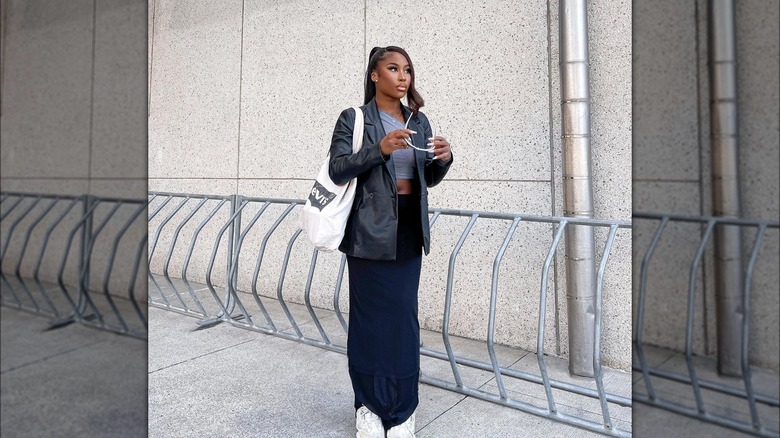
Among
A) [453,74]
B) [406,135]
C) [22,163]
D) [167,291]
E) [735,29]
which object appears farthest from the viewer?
[167,291]

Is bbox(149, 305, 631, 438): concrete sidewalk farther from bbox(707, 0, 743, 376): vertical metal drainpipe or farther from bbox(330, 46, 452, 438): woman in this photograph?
bbox(707, 0, 743, 376): vertical metal drainpipe

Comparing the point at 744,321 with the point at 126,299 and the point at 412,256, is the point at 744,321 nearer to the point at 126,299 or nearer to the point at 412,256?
the point at 126,299

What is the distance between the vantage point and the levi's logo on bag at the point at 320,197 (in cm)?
244

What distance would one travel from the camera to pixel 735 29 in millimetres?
488

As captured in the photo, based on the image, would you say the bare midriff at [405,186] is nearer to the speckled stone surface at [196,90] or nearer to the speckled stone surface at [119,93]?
→ the speckled stone surface at [119,93]

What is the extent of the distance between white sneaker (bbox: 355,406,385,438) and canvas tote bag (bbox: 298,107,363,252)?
780 millimetres

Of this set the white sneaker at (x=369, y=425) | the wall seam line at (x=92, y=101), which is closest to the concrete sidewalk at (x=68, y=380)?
the wall seam line at (x=92, y=101)

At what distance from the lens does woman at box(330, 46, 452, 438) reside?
7.87 feet

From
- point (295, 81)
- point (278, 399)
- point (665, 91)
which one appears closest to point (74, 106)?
point (665, 91)

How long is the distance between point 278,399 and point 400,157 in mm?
1634

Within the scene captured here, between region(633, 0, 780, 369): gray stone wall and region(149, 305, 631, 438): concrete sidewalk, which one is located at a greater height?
region(633, 0, 780, 369): gray stone wall

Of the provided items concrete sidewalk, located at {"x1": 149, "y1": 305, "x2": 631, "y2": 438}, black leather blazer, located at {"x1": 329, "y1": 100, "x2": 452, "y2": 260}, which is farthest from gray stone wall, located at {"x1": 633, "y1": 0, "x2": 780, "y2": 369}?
concrete sidewalk, located at {"x1": 149, "y1": 305, "x2": 631, "y2": 438}

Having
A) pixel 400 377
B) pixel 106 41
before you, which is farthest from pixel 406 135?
pixel 106 41

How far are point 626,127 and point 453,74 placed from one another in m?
1.39
